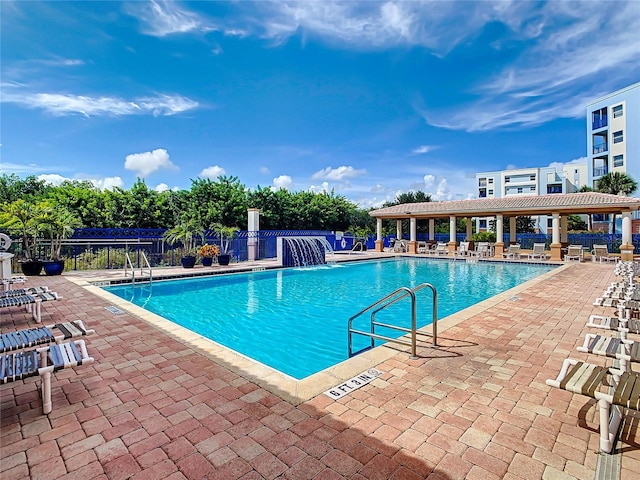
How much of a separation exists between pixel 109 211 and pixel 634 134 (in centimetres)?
4424

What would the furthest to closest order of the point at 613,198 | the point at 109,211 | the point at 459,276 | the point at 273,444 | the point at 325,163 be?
the point at 325,163, the point at 109,211, the point at 613,198, the point at 459,276, the point at 273,444

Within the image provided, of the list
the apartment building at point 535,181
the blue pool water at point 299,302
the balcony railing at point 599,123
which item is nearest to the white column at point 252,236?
the blue pool water at point 299,302

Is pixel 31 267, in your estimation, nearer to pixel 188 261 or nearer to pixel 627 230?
pixel 188 261

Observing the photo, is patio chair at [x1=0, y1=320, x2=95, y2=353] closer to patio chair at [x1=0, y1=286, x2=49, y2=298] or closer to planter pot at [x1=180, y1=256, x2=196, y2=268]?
patio chair at [x1=0, y1=286, x2=49, y2=298]

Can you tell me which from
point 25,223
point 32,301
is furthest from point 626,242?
point 25,223

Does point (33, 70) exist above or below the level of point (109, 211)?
above

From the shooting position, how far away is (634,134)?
3209cm

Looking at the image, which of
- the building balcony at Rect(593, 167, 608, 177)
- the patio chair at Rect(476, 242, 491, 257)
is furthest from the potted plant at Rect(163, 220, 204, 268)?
the building balcony at Rect(593, 167, 608, 177)

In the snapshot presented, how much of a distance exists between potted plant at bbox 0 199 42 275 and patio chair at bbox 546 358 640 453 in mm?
14618

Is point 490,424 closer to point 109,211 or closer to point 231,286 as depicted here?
point 231,286

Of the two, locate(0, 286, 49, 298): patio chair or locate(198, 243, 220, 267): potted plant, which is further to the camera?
locate(198, 243, 220, 267): potted plant

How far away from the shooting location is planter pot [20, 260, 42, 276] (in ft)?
37.8

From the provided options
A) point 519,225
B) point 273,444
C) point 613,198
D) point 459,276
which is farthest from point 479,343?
point 519,225

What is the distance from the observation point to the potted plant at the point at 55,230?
464 inches
